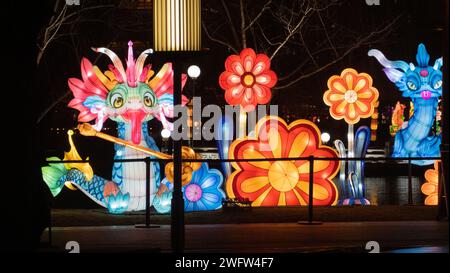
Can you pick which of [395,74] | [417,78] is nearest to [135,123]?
[395,74]

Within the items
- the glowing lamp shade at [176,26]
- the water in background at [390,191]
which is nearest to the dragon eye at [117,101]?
the glowing lamp shade at [176,26]

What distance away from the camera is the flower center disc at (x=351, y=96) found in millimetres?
21656

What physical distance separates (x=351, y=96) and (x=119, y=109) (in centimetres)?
568

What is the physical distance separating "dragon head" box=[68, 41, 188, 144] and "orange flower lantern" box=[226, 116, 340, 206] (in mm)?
1939

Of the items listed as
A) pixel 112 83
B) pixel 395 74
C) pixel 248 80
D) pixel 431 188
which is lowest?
pixel 431 188

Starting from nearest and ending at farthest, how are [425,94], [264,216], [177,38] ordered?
1. [177,38]
2. [264,216]
3. [425,94]

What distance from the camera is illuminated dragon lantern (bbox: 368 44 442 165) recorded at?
21.8 m

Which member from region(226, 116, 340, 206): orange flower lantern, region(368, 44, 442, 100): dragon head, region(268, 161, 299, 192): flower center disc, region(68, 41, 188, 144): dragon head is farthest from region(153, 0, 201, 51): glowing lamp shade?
region(368, 44, 442, 100): dragon head

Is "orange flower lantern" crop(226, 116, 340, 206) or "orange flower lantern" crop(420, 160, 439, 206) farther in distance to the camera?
"orange flower lantern" crop(420, 160, 439, 206)

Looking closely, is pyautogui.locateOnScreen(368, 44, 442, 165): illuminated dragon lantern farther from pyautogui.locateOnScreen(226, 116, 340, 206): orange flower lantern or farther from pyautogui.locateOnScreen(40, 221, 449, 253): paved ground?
pyautogui.locateOnScreen(40, 221, 449, 253): paved ground

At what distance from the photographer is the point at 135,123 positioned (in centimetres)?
1925

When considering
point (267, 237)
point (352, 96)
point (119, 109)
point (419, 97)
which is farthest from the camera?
point (419, 97)

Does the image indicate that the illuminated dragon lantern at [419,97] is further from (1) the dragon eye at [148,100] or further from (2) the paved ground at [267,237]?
(2) the paved ground at [267,237]

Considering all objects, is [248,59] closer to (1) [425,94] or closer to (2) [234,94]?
(2) [234,94]
